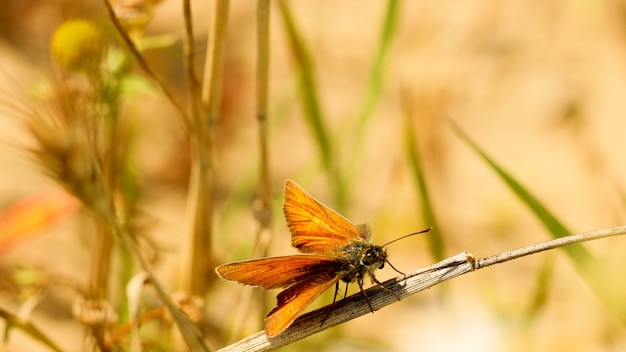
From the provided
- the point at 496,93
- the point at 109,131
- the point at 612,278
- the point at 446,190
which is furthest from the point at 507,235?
the point at 109,131

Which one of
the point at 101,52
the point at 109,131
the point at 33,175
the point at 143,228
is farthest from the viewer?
the point at 33,175

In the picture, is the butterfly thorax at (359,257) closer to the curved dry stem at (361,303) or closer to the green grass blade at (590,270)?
the curved dry stem at (361,303)

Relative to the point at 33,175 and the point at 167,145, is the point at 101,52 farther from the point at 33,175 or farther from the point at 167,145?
the point at 167,145

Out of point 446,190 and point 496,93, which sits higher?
point 496,93

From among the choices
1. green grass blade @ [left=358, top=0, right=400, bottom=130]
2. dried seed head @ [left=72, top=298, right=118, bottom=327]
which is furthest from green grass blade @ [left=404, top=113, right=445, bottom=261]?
dried seed head @ [left=72, top=298, right=118, bottom=327]

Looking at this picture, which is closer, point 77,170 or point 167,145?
point 77,170

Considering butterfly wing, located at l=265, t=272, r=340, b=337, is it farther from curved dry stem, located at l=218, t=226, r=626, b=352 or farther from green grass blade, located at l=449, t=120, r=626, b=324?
green grass blade, located at l=449, t=120, r=626, b=324

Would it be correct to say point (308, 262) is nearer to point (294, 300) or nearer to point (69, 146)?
point (294, 300)

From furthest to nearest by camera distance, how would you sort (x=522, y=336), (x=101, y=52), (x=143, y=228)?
(x=522, y=336)
(x=143, y=228)
(x=101, y=52)
